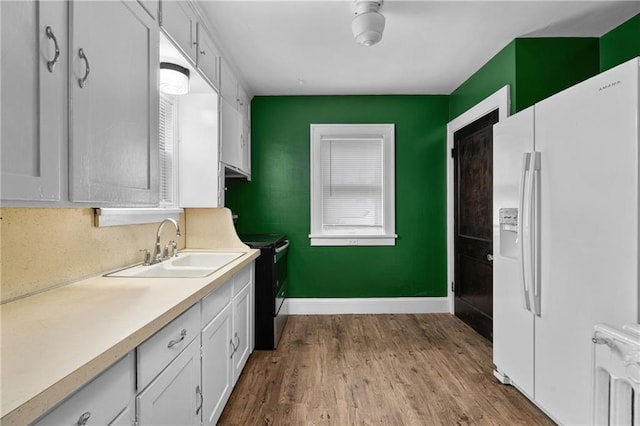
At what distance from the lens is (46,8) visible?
95 cm

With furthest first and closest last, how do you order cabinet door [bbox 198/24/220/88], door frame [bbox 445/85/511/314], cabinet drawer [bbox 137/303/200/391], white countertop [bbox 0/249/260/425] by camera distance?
door frame [bbox 445/85/511/314] < cabinet door [bbox 198/24/220/88] < cabinet drawer [bbox 137/303/200/391] < white countertop [bbox 0/249/260/425]

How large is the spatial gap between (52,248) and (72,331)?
66 cm

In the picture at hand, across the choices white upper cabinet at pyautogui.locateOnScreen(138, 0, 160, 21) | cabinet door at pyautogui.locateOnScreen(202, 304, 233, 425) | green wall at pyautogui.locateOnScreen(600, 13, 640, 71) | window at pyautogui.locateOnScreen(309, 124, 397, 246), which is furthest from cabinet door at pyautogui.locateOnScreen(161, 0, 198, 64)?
green wall at pyautogui.locateOnScreen(600, 13, 640, 71)

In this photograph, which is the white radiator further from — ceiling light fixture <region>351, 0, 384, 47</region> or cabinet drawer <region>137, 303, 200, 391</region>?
ceiling light fixture <region>351, 0, 384, 47</region>

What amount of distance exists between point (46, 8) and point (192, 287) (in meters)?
1.06

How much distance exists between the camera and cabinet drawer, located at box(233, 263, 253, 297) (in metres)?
2.20

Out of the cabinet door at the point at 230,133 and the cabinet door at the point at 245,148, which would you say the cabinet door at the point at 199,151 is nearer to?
the cabinet door at the point at 230,133

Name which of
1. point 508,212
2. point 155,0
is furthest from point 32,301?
point 508,212

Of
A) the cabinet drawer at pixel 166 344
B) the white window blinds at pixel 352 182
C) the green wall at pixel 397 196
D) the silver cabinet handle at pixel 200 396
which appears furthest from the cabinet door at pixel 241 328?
the white window blinds at pixel 352 182

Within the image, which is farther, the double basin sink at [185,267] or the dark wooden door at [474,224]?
the dark wooden door at [474,224]

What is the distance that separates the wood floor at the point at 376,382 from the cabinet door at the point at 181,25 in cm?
214

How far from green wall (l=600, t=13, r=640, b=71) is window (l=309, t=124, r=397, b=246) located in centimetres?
187

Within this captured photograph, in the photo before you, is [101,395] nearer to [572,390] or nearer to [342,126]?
[572,390]

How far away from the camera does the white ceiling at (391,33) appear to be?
2152 millimetres
